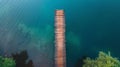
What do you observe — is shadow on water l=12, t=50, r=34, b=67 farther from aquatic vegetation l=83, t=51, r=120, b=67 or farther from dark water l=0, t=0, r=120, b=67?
aquatic vegetation l=83, t=51, r=120, b=67

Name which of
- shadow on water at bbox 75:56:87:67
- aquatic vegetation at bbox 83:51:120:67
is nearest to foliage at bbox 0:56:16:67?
shadow on water at bbox 75:56:87:67

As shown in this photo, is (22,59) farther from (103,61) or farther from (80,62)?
(103,61)

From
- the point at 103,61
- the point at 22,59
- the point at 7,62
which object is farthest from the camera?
the point at 22,59

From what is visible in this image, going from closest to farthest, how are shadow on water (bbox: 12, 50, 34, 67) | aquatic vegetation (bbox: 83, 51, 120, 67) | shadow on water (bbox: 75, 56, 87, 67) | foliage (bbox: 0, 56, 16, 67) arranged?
aquatic vegetation (bbox: 83, 51, 120, 67)
foliage (bbox: 0, 56, 16, 67)
shadow on water (bbox: 75, 56, 87, 67)
shadow on water (bbox: 12, 50, 34, 67)

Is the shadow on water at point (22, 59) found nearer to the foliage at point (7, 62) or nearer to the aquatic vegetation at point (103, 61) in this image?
the foliage at point (7, 62)

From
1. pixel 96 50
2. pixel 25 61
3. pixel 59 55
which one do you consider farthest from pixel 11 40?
pixel 59 55

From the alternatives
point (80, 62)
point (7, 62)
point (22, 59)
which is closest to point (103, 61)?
point (80, 62)
